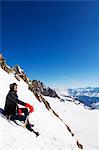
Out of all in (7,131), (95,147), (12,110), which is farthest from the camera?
(95,147)

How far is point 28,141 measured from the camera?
16203 mm

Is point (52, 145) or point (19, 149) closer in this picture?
point (19, 149)

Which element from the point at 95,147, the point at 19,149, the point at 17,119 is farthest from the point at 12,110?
the point at 95,147

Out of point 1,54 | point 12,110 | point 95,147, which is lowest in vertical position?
point 95,147

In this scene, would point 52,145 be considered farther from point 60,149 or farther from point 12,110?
point 12,110

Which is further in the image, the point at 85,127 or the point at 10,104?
the point at 85,127

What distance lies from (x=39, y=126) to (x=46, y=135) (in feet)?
6.19

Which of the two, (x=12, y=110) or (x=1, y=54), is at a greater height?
(x=1, y=54)

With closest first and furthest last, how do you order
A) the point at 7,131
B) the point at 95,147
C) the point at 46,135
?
the point at 7,131
the point at 46,135
the point at 95,147

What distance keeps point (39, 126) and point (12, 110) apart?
188 inches

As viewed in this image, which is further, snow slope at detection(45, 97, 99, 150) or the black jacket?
snow slope at detection(45, 97, 99, 150)

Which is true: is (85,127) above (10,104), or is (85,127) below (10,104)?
below

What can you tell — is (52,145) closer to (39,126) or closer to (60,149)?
(60,149)

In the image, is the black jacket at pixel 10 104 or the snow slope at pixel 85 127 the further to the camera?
the snow slope at pixel 85 127
